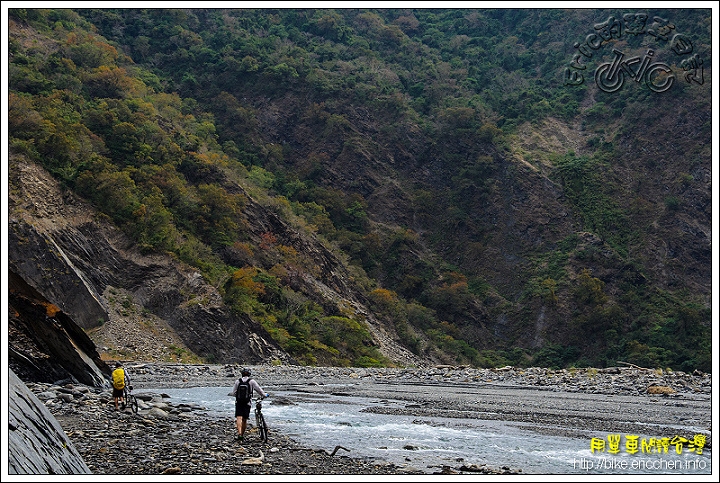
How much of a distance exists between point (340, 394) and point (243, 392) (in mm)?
12233

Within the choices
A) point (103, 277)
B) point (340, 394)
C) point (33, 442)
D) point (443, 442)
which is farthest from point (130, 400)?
point (103, 277)

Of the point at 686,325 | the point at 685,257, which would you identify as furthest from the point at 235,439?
the point at 685,257

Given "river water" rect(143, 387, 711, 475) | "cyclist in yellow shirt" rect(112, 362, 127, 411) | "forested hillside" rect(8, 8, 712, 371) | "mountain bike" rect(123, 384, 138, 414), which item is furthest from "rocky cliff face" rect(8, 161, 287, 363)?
"cyclist in yellow shirt" rect(112, 362, 127, 411)

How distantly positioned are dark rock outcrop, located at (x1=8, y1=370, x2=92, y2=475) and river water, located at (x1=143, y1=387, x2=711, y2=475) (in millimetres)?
5762

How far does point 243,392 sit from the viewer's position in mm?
12398

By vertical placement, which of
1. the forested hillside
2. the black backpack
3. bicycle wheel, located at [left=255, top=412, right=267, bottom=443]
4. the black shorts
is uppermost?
the forested hillside

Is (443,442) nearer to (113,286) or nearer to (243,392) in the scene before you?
(243,392)

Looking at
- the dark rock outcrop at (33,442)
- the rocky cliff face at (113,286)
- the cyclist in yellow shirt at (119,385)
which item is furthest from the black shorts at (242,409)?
the rocky cliff face at (113,286)

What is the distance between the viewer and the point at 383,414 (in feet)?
61.5

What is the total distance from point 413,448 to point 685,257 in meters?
60.9

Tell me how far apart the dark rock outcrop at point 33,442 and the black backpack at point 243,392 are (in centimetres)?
370

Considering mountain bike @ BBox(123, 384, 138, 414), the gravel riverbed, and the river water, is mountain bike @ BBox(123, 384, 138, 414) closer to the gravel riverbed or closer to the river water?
the gravel riverbed

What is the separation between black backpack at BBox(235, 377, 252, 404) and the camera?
12328 millimetres

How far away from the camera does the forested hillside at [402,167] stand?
4641 centimetres
